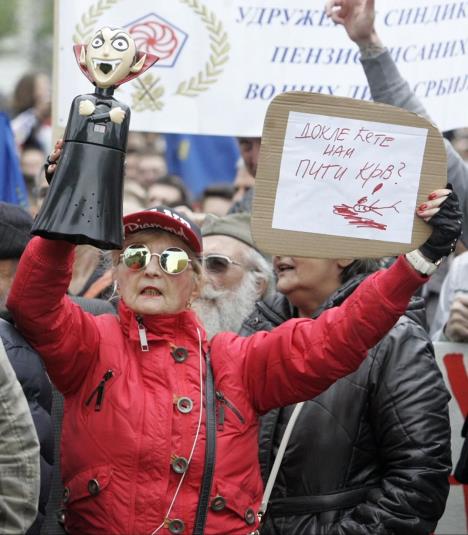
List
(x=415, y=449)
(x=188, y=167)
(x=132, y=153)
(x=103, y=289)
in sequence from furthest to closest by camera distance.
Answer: (x=132, y=153) → (x=188, y=167) → (x=103, y=289) → (x=415, y=449)

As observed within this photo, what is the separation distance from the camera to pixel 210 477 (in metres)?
3.85

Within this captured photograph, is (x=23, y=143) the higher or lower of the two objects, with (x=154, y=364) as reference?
lower

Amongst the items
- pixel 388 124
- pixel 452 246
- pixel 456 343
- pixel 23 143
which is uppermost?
pixel 388 124

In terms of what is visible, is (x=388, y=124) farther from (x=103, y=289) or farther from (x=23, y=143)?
(x=23, y=143)

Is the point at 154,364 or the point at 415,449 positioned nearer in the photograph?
the point at 154,364

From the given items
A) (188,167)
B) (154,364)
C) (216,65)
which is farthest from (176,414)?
(188,167)

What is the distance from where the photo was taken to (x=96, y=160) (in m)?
3.59

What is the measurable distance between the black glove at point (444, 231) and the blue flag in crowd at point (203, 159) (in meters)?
4.99

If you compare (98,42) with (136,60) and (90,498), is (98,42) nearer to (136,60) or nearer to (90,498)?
(136,60)

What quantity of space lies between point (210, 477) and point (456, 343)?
5.07 feet

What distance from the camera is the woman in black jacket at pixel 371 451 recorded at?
4297 millimetres

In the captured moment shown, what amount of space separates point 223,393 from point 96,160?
83cm

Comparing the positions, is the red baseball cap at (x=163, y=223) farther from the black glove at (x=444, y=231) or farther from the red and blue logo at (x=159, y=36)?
the red and blue logo at (x=159, y=36)

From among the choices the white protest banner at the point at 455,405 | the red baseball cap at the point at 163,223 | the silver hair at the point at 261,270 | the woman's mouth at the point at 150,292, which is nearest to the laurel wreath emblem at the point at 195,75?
the silver hair at the point at 261,270
